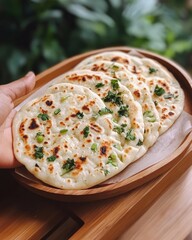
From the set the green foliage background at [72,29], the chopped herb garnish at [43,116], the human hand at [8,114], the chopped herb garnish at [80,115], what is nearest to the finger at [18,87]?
the human hand at [8,114]

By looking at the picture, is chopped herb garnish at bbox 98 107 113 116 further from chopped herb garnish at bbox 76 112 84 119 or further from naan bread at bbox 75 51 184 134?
naan bread at bbox 75 51 184 134

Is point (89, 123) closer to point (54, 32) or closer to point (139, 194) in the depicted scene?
point (139, 194)

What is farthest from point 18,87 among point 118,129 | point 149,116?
point 149,116

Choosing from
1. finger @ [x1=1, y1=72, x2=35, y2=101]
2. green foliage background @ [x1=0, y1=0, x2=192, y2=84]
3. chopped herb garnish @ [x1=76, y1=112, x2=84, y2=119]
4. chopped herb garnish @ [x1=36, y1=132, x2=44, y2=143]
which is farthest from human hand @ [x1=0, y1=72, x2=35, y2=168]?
green foliage background @ [x1=0, y1=0, x2=192, y2=84]

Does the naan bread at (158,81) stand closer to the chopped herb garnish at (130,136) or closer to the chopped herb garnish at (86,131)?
the chopped herb garnish at (130,136)

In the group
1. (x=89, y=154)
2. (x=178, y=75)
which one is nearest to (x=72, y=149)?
(x=89, y=154)

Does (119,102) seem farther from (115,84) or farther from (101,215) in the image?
(101,215)
